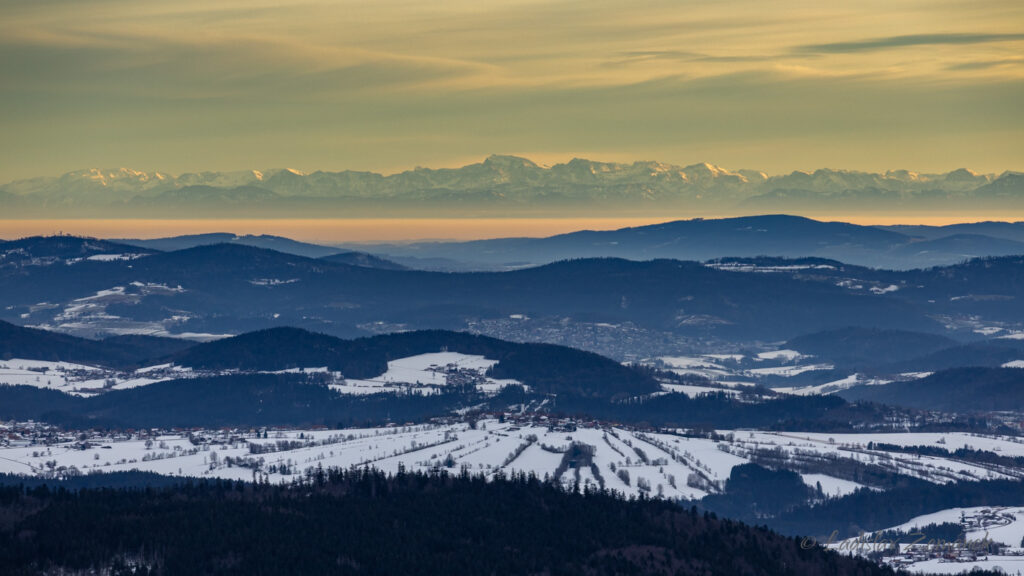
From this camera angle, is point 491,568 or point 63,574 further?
point 491,568

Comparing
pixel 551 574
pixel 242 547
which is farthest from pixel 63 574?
pixel 551 574

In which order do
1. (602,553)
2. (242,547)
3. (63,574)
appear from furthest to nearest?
(602,553) < (242,547) < (63,574)

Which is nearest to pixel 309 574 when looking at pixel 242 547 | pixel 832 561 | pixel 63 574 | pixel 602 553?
pixel 242 547

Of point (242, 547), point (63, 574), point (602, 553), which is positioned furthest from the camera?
point (602, 553)

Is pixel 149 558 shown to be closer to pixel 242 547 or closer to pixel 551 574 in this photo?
pixel 242 547

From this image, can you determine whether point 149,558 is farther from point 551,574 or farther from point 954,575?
point 954,575

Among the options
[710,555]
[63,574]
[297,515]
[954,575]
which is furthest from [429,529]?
[954,575]

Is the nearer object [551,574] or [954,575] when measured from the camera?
[551,574]
